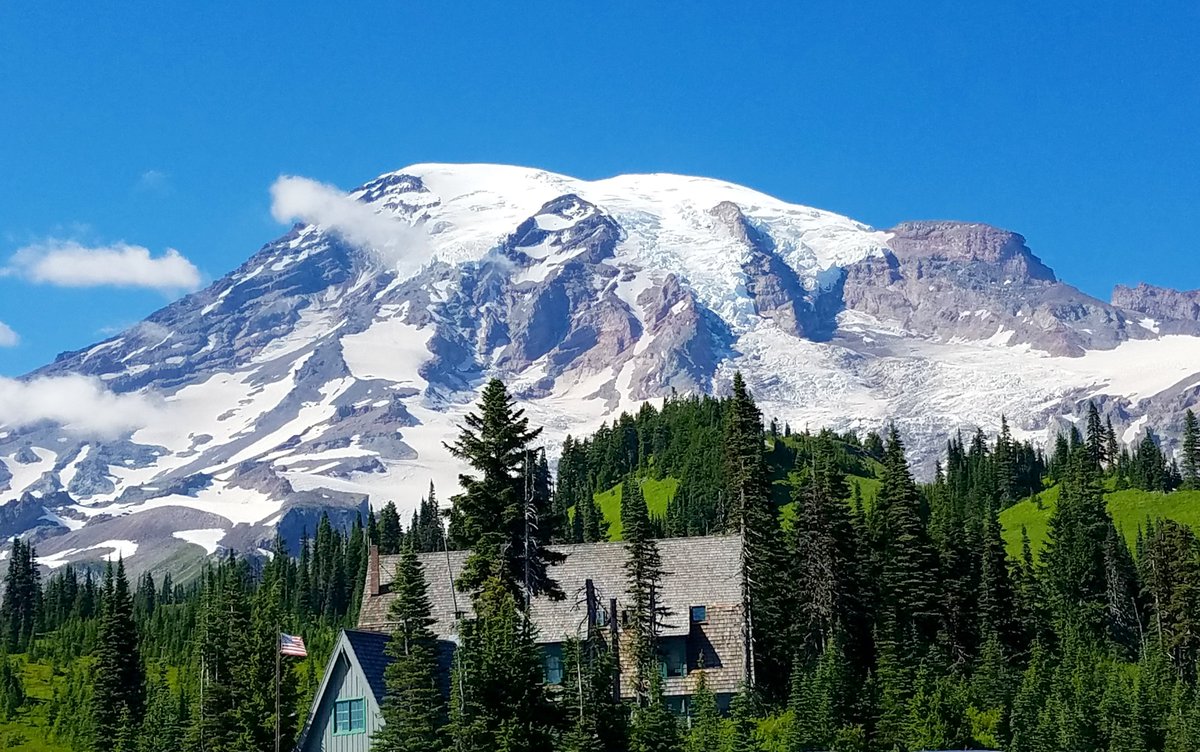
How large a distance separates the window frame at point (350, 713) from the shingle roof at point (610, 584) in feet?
53.8

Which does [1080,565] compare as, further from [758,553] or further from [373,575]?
[373,575]

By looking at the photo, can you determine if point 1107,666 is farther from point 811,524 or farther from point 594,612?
point 594,612

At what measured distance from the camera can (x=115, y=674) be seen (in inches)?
4368

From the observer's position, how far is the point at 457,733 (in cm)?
5359

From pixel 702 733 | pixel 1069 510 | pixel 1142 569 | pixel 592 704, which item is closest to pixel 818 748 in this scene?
pixel 702 733

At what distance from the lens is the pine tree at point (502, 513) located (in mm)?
64375

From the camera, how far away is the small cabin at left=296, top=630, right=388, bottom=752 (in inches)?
2549

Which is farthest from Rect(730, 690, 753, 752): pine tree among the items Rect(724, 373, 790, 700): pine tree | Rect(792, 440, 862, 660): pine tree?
Rect(792, 440, 862, 660): pine tree

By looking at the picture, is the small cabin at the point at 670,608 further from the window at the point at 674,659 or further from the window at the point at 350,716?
the window at the point at 350,716

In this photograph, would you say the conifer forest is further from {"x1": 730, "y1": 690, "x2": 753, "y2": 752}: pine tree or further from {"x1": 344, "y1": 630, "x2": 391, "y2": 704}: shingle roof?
{"x1": 344, "y1": 630, "x2": 391, "y2": 704}: shingle roof

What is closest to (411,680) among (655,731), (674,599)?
(655,731)

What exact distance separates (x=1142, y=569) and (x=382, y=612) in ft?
315

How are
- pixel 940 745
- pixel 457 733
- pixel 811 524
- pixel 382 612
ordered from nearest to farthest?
1. pixel 457 733
2. pixel 940 745
3. pixel 382 612
4. pixel 811 524

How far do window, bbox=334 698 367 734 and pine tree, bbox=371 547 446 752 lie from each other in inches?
69.4
